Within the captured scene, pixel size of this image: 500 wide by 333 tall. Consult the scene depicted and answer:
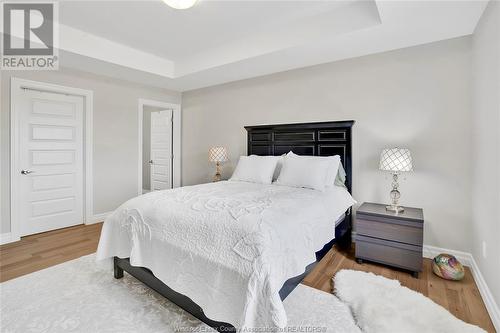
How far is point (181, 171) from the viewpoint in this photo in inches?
211

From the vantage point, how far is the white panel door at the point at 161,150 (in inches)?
214

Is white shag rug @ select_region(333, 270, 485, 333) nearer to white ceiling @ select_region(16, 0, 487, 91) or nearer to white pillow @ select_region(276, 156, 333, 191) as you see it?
white pillow @ select_region(276, 156, 333, 191)

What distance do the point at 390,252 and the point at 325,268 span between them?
2.17 feet

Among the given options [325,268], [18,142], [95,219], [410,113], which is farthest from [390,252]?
[18,142]

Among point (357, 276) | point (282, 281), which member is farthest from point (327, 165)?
point (282, 281)

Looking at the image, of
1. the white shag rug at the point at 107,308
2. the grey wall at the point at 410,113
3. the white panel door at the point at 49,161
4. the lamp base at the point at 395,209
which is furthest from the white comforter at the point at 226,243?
the white panel door at the point at 49,161

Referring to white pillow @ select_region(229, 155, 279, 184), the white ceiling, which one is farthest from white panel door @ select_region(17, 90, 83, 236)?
white pillow @ select_region(229, 155, 279, 184)

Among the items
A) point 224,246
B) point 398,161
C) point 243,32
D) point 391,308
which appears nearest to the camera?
point 224,246

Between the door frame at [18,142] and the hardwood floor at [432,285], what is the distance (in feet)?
11.8

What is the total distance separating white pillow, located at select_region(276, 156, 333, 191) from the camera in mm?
2865

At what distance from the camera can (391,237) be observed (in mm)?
2525

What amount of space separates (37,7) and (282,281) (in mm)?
3608

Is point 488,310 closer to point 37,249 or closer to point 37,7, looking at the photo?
point 37,249

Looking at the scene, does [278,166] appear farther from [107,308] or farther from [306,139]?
[107,308]
